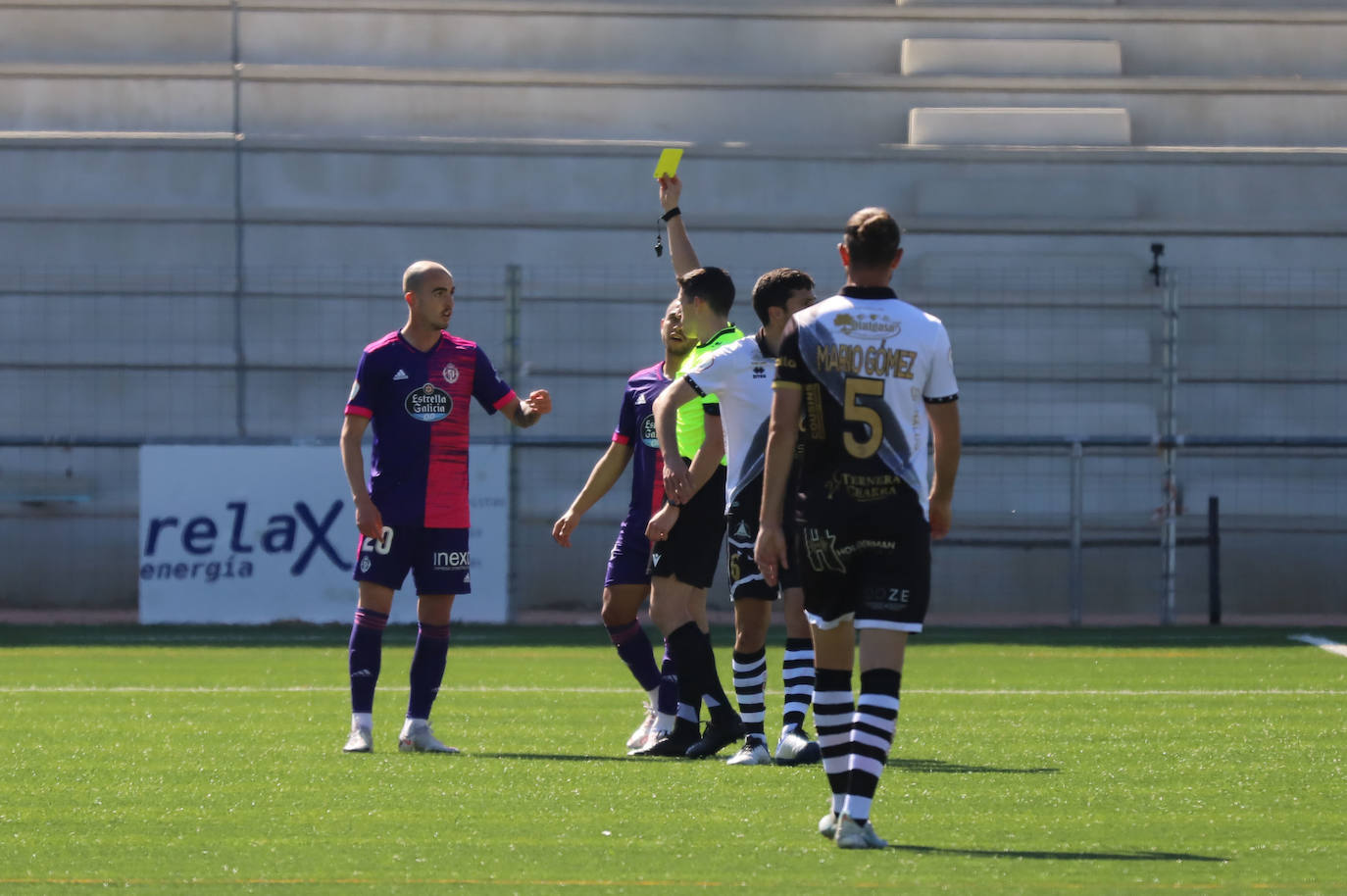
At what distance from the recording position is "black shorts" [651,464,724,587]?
25.1ft

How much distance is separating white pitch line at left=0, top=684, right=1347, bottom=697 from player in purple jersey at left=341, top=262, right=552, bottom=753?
104 inches

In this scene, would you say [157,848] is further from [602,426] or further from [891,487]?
[602,426]

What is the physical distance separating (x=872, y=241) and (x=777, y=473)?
69 centimetres

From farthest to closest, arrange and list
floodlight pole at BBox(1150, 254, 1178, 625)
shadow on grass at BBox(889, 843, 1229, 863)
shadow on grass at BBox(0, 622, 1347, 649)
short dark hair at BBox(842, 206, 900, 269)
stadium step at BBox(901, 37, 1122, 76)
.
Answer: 1. stadium step at BBox(901, 37, 1122, 76)
2. floodlight pole at BBox(1150, 254, 1178, 625)
3. shadow on grass at BBox(0, 622, 1347, 649)
4. short dark hair at BBox(842, 206, 900, 269)
5. shadow on grass at BBox(889, 843, 1229, 863)

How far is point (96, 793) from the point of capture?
21.6 ft

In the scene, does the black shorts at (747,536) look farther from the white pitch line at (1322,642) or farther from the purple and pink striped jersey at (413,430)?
the white pitch line at (1322,642)

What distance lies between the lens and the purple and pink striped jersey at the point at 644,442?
26.3 feet

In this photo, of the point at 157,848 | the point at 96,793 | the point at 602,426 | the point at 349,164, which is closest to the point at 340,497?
the point at 602,426

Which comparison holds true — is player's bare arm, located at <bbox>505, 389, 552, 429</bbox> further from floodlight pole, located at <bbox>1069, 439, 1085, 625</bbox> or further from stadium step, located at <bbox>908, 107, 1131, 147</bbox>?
stadium step, located at <bbox>908, 107, 1131, 147</bbox>

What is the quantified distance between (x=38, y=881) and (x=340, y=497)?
10767 millimetres

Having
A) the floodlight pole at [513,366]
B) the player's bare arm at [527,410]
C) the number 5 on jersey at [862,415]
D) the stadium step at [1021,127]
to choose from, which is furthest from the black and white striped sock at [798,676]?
the stadium step at [1021,127]

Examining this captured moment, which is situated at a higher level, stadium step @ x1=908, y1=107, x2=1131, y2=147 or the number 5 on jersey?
stadium step @ x1=908, y1=107, x2=1131, y2=147

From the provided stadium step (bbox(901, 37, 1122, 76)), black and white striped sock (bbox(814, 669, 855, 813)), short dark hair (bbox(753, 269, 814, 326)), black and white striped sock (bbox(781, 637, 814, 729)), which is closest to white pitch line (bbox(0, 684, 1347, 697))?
black and white striped sock (bbox(781, 637, 814, 729))

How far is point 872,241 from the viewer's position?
5465mm
